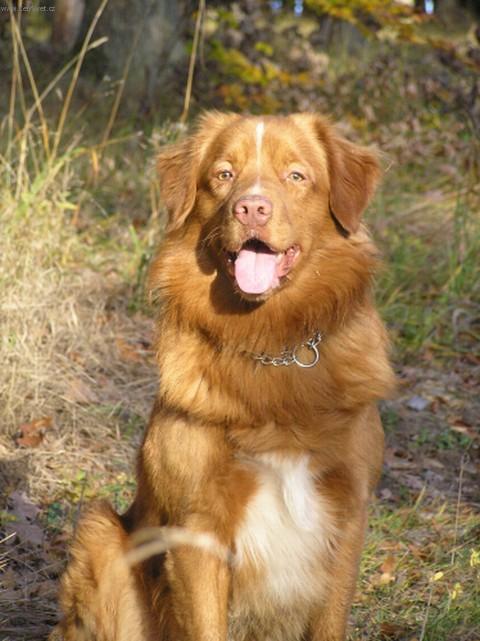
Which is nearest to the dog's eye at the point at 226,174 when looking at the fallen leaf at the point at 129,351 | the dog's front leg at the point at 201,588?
the dog's front leg at the point at 201,588

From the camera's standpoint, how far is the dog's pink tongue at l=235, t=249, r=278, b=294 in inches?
134

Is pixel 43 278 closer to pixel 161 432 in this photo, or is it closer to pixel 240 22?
pixel 161 432

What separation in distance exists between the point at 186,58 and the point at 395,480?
7.01m

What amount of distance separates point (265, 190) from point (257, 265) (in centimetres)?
26

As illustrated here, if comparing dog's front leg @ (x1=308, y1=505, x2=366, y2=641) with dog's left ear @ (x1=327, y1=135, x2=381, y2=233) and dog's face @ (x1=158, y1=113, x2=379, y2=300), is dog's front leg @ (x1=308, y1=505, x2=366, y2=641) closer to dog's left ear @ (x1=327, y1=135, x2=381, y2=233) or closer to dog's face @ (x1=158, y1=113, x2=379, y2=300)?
dog's face @ (x1=158, y1=113, x2=379, y2=300)

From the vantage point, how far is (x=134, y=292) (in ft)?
22.4

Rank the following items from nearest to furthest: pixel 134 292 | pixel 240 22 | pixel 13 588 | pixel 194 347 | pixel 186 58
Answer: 1. pixel 194 347
2. pixel 13 588
3. pixel 134 292
4. pixel 240 22
5. pixel 186 58

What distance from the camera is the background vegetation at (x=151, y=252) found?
447 cm

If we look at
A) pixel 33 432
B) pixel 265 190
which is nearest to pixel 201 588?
pixel 265 190

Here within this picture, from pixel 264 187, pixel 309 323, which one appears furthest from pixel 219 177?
pixel 309 323

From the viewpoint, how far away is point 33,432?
5250 millimetres

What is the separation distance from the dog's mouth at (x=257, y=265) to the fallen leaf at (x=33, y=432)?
2.13m

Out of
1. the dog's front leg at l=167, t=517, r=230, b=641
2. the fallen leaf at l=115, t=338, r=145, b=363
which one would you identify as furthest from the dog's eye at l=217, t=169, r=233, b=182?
the fallen leaf at l=115, t=338, r=145, b=363

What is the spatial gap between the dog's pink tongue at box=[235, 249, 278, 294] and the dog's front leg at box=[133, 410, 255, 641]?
1.64ft
